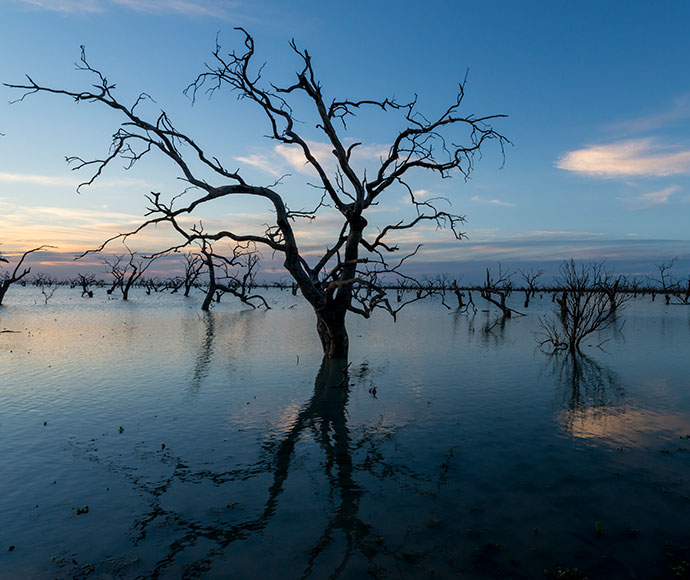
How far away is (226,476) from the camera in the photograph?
689cm

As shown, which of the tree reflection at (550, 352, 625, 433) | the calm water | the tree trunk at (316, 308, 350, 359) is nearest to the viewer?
the calm water

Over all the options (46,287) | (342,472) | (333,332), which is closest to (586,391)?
(333,332)

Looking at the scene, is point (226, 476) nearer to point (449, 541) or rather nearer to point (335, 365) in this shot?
point (449, 541)

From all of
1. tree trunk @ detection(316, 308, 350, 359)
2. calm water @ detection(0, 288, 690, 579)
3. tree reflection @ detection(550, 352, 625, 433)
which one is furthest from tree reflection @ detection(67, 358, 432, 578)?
tree trunk @ detection(316, 308, 350, 359)

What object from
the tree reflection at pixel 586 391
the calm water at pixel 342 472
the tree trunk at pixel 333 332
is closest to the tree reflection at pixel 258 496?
the calm water at pixel 342 472

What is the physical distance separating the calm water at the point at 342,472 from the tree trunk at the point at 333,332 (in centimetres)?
216

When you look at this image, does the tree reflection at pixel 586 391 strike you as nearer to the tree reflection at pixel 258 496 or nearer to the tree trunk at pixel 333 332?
the tree reflection at pixel 258 496

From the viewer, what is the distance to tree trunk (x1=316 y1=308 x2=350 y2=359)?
56.1 ft

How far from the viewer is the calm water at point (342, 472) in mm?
4840

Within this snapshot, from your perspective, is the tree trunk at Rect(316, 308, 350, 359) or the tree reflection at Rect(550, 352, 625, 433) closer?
the tree reflection at Rect(550, 352, 625, 433)

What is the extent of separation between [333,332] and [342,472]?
10.6m

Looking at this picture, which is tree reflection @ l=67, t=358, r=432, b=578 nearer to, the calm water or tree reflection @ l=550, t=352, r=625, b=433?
the calm water

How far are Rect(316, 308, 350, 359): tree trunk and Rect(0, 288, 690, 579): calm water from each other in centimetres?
216

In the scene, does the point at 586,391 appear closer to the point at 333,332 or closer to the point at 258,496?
the point at 333,332
